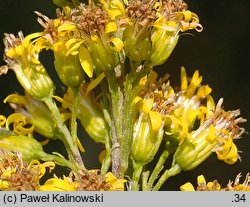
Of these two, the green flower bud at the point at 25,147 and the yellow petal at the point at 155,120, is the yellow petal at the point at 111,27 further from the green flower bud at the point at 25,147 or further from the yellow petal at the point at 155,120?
the green flower bud at the point at 25,147

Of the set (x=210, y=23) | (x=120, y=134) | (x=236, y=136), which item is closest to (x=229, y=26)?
(x=210, y=23)

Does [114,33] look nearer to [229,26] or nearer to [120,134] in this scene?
[120,134]

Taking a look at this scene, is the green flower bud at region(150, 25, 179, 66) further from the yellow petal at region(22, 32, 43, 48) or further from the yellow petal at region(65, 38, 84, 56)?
the yellow petal at region(22, 32, 43, 48)

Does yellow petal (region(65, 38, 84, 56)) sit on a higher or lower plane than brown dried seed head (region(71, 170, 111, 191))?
higher

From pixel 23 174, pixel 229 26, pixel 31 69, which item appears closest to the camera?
pixel 23 174

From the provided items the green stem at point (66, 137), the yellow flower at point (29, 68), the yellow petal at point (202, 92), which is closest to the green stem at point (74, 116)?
the green stem at point (66, 137)

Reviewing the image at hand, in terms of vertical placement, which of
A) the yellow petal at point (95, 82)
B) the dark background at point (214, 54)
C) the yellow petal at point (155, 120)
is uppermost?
the yellow petal at point (95, 82)

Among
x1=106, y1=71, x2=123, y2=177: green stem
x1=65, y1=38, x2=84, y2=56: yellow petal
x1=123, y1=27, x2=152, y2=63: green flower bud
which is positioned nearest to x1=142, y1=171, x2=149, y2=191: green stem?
x1=106, y1=71, x2=123, y2=177: green stem
